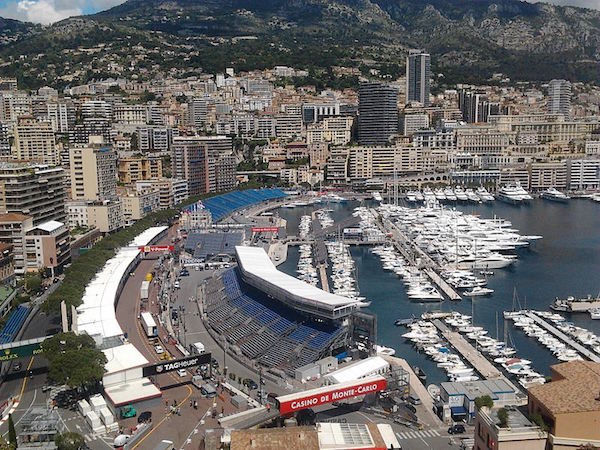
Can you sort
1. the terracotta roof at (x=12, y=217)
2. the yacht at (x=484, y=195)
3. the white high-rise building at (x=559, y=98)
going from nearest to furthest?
the terracotta roof at (x=12, y=217) → the yacht at (x=484, y=195) → the white high-rise building at (x=559, y=98)

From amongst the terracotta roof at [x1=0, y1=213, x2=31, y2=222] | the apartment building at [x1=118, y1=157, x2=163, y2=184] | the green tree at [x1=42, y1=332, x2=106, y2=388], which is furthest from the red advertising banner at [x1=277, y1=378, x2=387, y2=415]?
the apartment building at [x1=118, y1=157, x2=163, y2=184]

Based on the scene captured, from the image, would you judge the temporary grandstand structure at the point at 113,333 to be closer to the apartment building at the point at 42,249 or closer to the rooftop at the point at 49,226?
the apartment building at the point at 42,249

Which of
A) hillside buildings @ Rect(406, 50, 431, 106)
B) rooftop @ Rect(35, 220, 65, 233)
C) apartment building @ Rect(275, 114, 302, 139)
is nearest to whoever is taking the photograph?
rooftop @ Rect(35, 220, 65, 233)

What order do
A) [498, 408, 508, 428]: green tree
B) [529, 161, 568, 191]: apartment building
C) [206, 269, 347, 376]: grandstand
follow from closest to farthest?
1. [498, 408, 508, 428]: green tree
2. [206, 269, 347, 376]: grandstand
3. [529, 161, 568, 191]: apartment building

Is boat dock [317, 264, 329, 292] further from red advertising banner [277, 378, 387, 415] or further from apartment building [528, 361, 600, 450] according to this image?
apartment building [528, 361, 600, 450]

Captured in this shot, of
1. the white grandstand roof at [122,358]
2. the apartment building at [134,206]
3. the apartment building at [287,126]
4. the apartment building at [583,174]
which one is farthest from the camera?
the apartment building at [287,126]

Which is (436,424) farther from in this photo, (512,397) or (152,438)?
(152,438)

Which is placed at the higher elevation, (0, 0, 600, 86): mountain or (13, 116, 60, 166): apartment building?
(0, 0, 600, 86): mountain

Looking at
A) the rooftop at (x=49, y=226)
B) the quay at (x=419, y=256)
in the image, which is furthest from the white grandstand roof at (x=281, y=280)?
the rooftop at (x=49, y=226)
